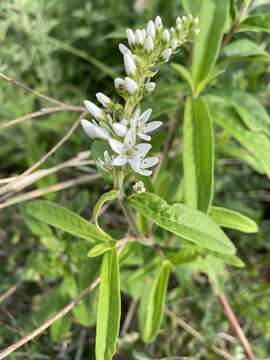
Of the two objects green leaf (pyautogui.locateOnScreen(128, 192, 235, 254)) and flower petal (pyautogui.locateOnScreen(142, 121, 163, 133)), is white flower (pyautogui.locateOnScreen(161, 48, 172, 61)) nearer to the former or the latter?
flower petal (pyautogui.locateOnScreen(142, 121, 163, 133))

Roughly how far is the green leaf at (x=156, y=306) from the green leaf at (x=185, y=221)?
0.49 metres

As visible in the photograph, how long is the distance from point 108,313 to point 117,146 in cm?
52

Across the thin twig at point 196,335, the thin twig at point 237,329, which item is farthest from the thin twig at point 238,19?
the thin twig at point 196,335

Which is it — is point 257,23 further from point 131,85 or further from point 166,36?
point 131,85

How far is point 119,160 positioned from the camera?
1.43 m

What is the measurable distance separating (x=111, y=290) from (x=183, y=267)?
86 centimetres

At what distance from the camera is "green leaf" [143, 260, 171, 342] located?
1953 mm

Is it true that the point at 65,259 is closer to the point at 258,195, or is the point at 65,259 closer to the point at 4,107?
the point at 4,107

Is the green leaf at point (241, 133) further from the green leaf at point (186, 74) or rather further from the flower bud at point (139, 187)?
the flower bud at point (139, 187)

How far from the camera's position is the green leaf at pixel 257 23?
1.93 meters

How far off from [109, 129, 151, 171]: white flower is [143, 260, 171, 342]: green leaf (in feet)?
2.28

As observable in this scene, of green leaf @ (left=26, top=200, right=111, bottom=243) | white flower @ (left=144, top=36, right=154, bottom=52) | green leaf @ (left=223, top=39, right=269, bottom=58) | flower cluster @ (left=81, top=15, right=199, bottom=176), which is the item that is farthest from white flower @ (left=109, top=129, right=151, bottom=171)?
green leaf @ (left=223, top=39, right=269, bottom=58)

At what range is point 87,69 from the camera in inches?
132

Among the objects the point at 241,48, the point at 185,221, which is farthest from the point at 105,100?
the point at 241,48
